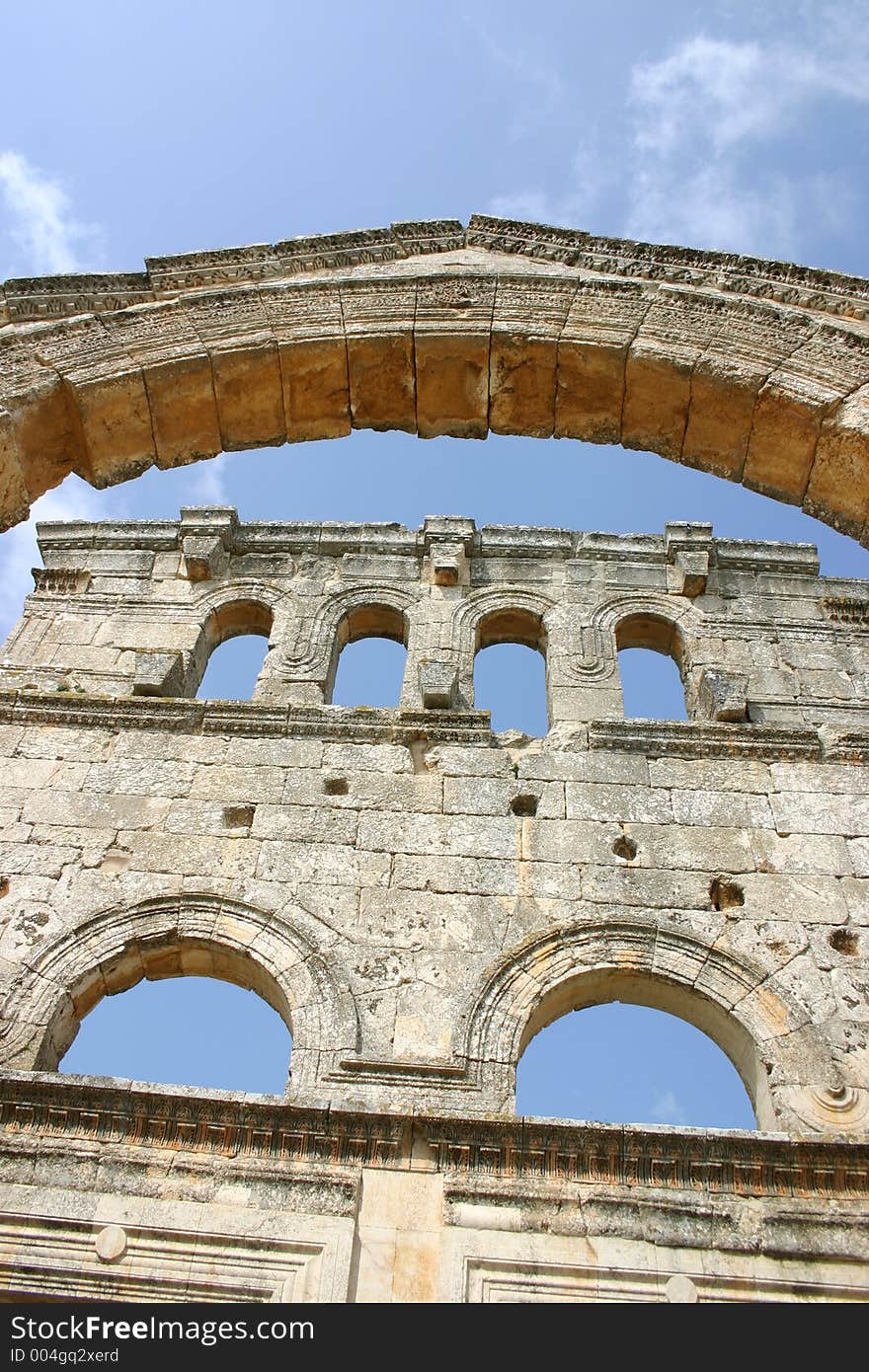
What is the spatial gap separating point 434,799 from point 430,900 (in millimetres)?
858

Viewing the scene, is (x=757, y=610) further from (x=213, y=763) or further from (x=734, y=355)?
(x=213, y=763)

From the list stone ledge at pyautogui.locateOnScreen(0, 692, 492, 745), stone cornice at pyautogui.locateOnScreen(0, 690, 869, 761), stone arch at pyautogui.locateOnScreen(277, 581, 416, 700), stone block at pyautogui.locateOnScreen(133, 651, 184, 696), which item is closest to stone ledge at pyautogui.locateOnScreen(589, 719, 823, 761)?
stone cornice at pyautogui.locateOnScreen(0, 690, 869, 761)

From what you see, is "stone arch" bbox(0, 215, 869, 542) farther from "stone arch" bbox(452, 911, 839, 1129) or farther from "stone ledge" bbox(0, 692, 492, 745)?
"stone arch" bbox(452, 911, 839, 1129)

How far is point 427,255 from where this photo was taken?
978cm

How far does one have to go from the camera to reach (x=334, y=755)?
834 cm

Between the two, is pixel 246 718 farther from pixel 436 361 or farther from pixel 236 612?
pixel 436 361

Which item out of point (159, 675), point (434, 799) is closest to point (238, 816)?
point (434, 799)

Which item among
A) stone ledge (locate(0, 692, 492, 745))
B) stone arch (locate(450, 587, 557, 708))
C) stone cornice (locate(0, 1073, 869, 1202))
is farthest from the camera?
stone arch (locate(450, 587, 557, 708))

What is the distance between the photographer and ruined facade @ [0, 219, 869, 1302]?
19.0ft

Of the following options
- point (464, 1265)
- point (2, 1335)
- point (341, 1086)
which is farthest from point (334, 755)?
point (2, 1335)

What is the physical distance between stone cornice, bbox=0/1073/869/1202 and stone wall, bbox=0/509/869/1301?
1 centimetres

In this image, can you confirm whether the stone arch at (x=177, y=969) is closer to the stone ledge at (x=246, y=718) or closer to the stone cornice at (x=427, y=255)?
the stone ledge at (x=246, y=718)

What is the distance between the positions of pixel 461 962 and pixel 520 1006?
42cm

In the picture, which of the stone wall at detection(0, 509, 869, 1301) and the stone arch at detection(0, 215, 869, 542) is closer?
the stone wall at detection(0, 509, 869, 1301)
